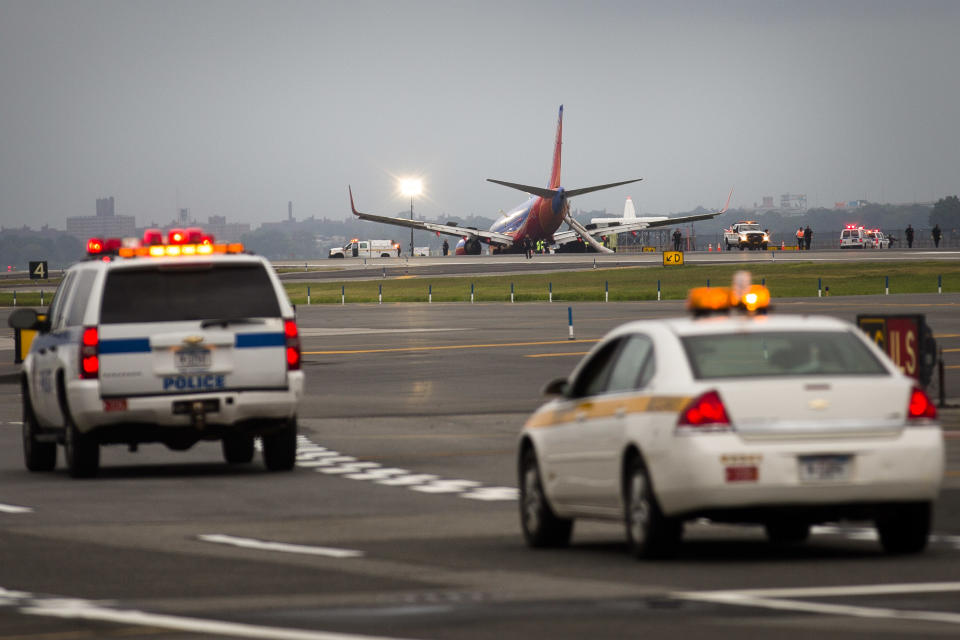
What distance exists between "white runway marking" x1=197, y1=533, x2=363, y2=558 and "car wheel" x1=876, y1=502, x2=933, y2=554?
10.9 ft

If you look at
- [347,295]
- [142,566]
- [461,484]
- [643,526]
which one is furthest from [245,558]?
[347,295]

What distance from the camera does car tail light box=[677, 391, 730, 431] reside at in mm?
10477

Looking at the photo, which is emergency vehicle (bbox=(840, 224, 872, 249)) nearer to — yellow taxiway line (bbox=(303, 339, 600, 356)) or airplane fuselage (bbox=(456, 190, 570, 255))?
airplane fuselage (bbox=(456, 190, 570, 255))

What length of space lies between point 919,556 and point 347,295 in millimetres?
74946

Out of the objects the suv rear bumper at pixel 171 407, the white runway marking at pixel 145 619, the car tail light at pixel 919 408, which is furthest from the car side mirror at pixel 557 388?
the suv rear bumper at pixel 171 407

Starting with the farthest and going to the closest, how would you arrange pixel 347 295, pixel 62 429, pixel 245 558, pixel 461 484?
pixel 347 295 < pixel 62 429 < pixel 461 484 < pixel 245 558

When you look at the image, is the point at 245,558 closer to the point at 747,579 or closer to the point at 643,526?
the point at 643,526

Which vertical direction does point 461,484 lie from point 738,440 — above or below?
below

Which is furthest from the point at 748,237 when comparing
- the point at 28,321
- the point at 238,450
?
the point at 28,321

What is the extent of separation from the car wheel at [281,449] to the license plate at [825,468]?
8335mm

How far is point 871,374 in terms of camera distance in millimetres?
10867

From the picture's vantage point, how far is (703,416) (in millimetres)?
10484

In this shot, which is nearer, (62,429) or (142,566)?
(142,566)

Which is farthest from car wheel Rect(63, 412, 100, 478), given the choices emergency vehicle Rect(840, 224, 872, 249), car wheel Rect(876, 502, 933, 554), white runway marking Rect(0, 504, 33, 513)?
emergency vehicle Rect(840, 224, 872, 249)
